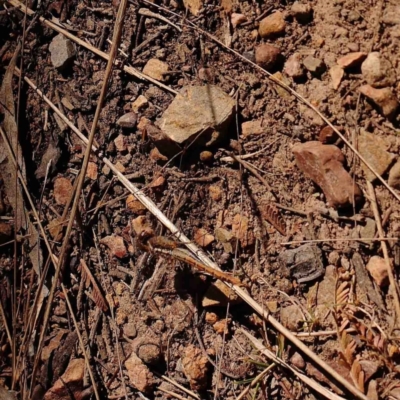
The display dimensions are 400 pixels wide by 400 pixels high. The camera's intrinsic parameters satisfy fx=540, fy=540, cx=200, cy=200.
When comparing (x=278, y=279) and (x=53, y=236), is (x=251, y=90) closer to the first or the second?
(x=278, y=279)

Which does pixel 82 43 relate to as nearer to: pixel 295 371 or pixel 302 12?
pixel 302 12

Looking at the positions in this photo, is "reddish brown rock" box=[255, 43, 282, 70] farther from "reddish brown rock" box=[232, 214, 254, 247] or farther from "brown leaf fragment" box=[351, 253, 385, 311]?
"brown leaf fragment" box=[351, 253, 385, 311]

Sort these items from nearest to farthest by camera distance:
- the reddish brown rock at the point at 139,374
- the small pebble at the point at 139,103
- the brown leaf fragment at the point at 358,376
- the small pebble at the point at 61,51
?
the brown leaf fragment at the point at 358,376
the reddish brown rock at the point at 139,374
the small pebble at the point at 139,103
the small pebble at the point at 61,51

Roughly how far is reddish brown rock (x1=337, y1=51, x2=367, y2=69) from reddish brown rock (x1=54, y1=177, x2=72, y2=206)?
100 centimetres

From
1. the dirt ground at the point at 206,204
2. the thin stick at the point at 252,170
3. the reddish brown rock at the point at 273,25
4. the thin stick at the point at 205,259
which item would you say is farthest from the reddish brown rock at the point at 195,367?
the reddish brown rock at the point at 273,25

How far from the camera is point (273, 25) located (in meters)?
1.71

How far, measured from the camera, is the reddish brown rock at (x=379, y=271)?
152 centimetres

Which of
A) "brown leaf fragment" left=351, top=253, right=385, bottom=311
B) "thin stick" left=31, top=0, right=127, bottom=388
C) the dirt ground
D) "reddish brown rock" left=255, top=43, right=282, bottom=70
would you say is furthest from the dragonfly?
"reddish brown rock" left=255, top=43, right=282, bottom=70

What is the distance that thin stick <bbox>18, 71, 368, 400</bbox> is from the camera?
1522mm

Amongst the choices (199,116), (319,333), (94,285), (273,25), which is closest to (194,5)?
(273,25)

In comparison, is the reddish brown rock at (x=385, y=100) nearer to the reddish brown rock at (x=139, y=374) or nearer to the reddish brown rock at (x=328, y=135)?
the reddish brown rock at (x=328, y=135)

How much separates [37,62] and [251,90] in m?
0.83

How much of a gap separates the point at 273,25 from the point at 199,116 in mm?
372

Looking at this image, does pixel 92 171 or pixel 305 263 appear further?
Answer: pixel 92 171
